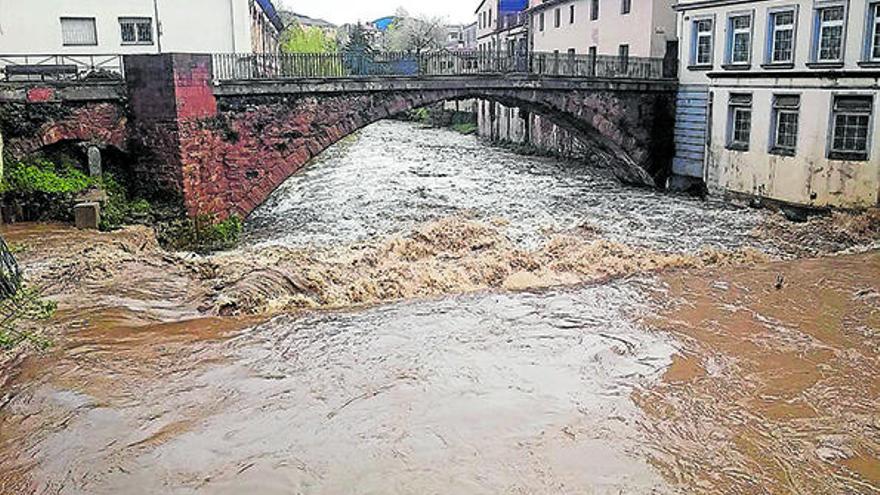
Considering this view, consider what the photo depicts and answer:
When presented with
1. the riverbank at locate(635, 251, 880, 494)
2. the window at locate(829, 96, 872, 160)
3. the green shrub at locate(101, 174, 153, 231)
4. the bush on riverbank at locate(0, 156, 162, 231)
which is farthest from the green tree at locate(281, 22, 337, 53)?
the riverbank at locate(635, 251, 880, 494)

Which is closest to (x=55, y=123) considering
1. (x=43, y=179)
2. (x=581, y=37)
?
(x=43, y=179)

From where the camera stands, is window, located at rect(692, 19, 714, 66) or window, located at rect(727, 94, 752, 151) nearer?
window, located at rect(727, 94, 752, 151)

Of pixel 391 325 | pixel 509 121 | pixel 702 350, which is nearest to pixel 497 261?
pixel 391 325

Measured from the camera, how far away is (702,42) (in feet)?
76.1

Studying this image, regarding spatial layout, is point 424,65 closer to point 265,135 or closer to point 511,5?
point 265,135

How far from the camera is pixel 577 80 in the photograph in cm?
2342

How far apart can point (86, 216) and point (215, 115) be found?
3.81 meters

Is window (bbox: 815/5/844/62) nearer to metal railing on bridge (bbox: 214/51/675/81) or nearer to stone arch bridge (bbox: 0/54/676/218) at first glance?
metal railing on bridge (bbox: 214/51/675/81)

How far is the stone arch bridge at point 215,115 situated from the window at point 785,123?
6.04m

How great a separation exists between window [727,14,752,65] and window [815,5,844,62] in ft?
7.26

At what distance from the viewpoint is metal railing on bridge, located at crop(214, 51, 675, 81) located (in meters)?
17.9

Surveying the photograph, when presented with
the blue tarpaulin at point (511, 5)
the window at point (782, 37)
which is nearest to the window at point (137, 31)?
the window at point (782, 37)

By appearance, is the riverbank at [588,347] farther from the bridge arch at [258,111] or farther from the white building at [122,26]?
the white building at [122,26]

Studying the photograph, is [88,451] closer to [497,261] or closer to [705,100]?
[497,261]
